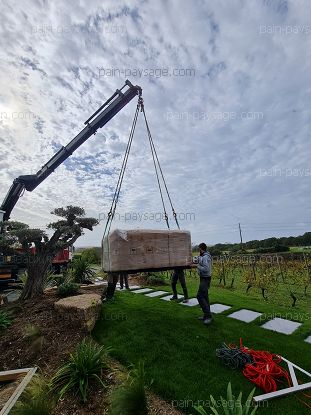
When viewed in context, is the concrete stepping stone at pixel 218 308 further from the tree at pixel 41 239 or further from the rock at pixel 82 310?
the tree at pixel 41 239

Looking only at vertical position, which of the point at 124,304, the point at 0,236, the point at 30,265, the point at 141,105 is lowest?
the point at 124,304

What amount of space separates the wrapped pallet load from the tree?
3627 millimetres

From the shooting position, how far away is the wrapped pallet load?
15.9ft

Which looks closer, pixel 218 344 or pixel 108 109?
pixel 218 344

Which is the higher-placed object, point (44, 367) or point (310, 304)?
point (310, 304)

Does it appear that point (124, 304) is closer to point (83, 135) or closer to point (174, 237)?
point (174, 237)

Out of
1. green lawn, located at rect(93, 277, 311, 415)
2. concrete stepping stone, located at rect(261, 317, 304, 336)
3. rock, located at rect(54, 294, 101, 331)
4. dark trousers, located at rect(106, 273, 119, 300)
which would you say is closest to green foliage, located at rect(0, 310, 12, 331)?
rock, located at rect(54, 294, 101, 331)

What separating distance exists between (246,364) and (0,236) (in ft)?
24.8

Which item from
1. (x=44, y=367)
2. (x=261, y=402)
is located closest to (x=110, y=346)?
(x=44, y=367)

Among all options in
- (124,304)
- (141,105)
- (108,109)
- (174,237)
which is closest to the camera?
(174,237)

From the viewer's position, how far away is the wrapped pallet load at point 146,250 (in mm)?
4852

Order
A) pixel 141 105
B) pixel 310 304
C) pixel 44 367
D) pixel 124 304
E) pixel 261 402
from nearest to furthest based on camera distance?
1. pixel 261 402
2. pixel 44 367
3. pixel 124 304
4. pixel 141 105
5. pixel 310 304

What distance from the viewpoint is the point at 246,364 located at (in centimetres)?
423

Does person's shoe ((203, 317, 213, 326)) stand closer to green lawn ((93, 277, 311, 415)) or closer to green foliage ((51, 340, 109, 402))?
green lawn ((93, 277, 311, 415))
